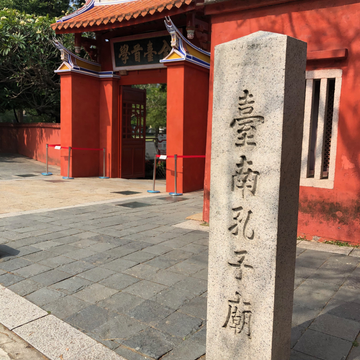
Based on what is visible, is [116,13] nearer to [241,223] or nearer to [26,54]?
[26,54]

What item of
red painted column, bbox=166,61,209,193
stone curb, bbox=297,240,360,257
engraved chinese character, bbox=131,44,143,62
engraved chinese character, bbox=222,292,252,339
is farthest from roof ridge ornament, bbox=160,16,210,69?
engraved chinese character, bbox=222,292,252,339

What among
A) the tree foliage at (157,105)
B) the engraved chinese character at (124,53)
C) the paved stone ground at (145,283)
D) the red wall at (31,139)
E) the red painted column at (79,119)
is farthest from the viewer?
the tree foliage at (157,105)

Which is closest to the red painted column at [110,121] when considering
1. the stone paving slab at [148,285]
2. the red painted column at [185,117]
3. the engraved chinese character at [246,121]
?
the red painted column at [185,117]

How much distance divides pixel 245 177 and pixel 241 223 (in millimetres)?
273

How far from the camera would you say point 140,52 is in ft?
36.4

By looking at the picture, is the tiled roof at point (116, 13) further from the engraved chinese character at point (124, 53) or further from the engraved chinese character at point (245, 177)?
the engraved chinese character at point (245, 177)

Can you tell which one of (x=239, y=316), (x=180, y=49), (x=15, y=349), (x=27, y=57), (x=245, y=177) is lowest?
(x=15, y=349)

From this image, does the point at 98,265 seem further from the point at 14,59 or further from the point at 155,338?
the point at 14,59

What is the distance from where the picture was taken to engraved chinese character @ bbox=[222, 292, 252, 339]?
7.34 ft

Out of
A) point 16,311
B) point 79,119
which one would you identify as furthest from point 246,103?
point 79,119

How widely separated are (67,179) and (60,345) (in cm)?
923

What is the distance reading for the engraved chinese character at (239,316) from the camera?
2238 mm

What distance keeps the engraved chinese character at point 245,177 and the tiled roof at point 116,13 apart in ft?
24.0

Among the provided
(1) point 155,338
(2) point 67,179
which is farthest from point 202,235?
(2) point 67,179
